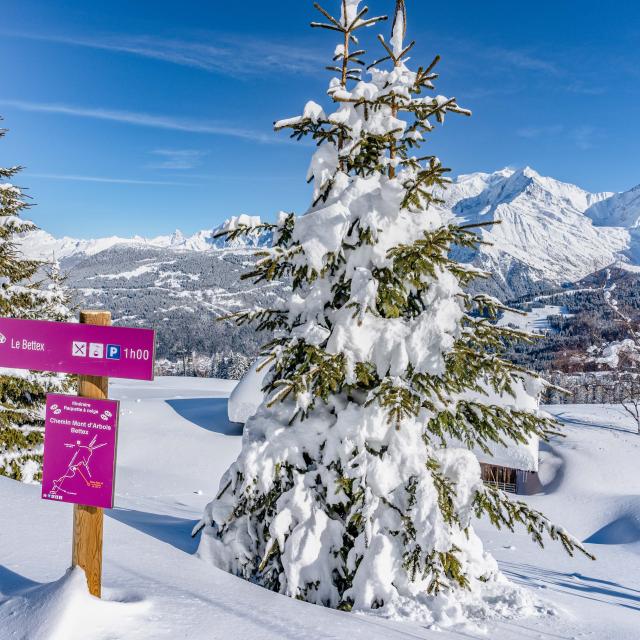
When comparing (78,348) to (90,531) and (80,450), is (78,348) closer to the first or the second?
(80,450)

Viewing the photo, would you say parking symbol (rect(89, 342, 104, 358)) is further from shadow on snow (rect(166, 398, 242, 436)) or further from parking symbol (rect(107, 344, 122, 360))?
shadow on snow (rect(166, 398, 242, 436))

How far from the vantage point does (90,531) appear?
459cm

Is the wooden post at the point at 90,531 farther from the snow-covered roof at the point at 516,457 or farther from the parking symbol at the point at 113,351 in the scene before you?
the snow-covered roof at the point at 516,457

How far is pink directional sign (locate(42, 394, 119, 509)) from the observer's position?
4.43 m

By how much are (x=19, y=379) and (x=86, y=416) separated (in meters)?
10.4

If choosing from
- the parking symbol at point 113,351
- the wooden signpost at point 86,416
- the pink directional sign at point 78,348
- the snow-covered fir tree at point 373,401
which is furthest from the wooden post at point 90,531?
the snow-covered fir tree at point 373,401

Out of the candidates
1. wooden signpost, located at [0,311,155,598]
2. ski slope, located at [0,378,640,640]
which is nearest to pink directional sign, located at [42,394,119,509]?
wooden signpost, located at [0,311,155,598]

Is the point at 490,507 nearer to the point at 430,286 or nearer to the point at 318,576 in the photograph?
the point at 318,576

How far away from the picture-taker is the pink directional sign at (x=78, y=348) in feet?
14.4

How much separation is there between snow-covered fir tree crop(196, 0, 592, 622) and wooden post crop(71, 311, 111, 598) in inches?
73.1

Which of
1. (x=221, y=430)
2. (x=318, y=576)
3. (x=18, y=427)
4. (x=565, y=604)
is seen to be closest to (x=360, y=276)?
(x=318, y=576)

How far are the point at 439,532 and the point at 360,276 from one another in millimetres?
3065

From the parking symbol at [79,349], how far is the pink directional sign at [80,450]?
378mm

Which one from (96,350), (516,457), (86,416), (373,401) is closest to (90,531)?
(86,416)
